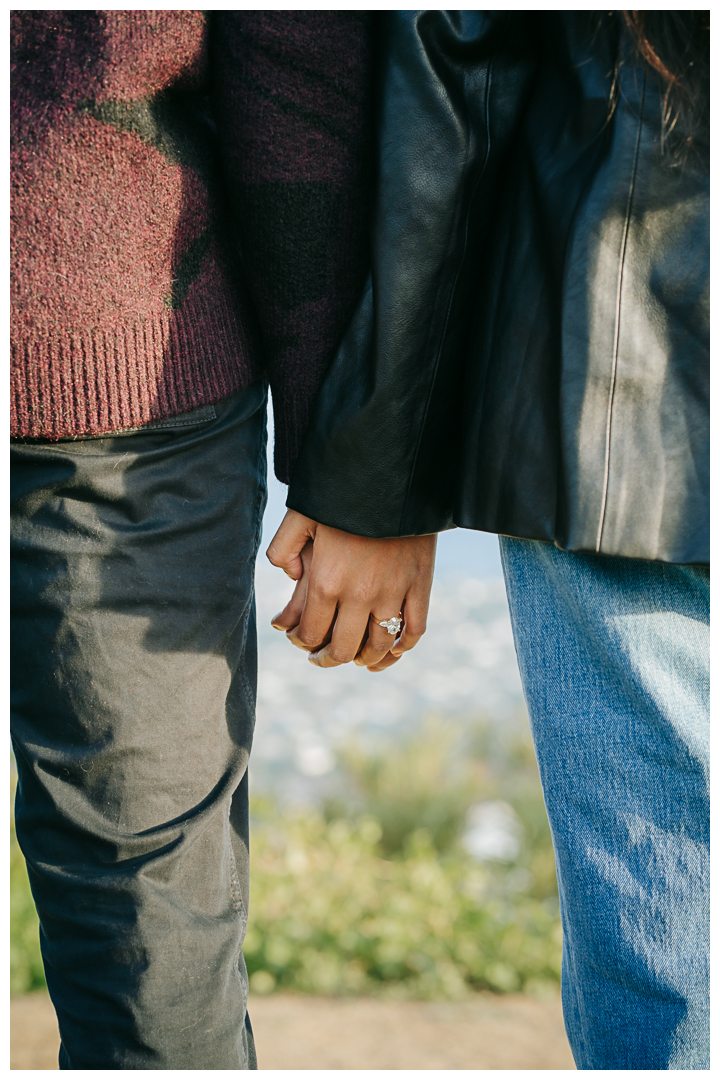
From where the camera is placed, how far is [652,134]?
819 mm

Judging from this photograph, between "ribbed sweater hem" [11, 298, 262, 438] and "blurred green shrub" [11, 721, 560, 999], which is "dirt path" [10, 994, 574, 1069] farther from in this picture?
"ribbed sweater hem" [11, 298, 262, 438]

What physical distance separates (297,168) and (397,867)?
7.31 ft

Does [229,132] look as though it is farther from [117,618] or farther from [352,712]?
[352,712]

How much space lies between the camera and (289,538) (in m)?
1.08

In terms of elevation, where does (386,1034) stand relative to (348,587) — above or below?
below

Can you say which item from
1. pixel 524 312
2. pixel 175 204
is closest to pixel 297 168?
pixel 175 204

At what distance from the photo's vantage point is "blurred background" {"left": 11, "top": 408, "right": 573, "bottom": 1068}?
2.12 meters

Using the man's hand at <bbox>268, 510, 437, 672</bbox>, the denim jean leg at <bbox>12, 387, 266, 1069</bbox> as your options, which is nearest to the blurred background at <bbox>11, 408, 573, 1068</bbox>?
the denim jean leg at <bbox>12, 387, 266, 1069</bbox>

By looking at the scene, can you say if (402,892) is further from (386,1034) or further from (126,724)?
(126,724)

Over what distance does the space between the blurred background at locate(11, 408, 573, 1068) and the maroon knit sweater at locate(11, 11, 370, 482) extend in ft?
5.75

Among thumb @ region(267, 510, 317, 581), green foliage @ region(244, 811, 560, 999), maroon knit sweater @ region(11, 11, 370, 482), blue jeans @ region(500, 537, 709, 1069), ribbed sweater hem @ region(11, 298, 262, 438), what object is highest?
maroon knit sweater @ region(11, 11, 370, 482)

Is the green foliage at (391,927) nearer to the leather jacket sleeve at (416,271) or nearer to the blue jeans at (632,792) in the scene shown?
the blue jeans at (632,792)

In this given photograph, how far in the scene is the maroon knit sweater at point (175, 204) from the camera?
890 millimetres
